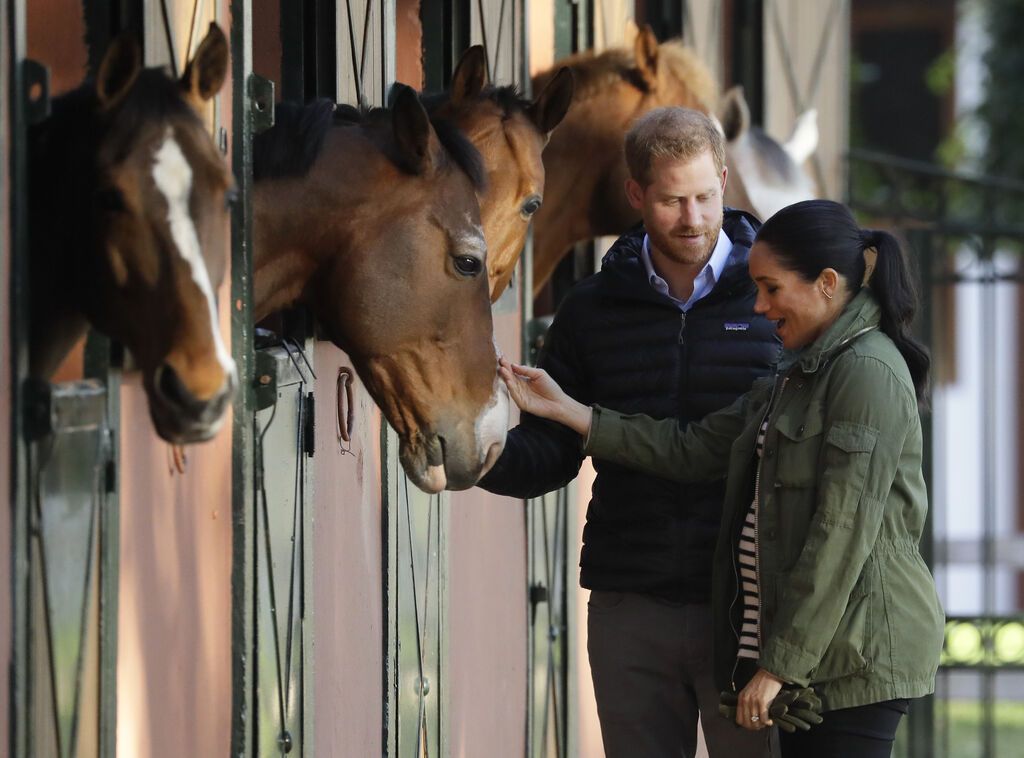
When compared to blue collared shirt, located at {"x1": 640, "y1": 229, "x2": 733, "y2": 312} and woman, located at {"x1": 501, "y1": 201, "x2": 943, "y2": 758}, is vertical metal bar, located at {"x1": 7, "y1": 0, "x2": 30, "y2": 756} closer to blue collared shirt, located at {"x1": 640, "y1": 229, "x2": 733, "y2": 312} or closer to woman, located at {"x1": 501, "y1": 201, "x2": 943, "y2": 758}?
woman, located at {"x1": 501, "y1": 201, "x2": 943, "y2": 758}

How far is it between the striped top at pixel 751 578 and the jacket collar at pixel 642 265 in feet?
1.51

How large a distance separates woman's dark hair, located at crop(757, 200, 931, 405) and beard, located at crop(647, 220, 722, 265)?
0.35 meters

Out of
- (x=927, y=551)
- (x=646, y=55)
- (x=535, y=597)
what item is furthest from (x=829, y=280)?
(x=927, y=551)

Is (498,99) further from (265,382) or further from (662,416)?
(265,382)

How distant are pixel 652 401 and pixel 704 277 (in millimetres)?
275

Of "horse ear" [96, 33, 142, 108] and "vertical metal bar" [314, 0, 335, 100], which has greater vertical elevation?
"vertical metal bar" [314, 0, 335, 100]

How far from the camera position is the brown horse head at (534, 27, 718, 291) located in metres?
5.67

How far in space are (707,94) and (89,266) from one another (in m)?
3.82

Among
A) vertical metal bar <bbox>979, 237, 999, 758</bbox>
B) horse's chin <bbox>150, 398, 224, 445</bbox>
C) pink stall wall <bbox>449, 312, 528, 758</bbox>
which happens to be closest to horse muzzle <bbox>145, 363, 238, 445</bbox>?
horse's chin <bbox>150, 398, 224, 445</bbox>

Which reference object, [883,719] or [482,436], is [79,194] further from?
[883,719]

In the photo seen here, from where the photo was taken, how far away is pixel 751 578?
331 cm

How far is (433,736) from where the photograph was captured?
482 cm

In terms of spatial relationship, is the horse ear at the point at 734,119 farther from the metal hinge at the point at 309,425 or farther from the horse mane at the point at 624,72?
the metal hinge at the point at 309,425

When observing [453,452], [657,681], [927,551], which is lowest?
[927,551]
